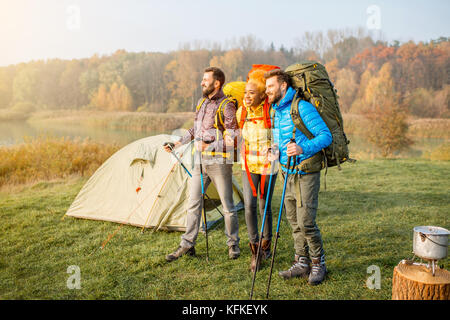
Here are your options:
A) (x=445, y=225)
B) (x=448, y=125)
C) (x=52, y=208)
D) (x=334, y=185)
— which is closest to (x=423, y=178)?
(x=334, y=185)

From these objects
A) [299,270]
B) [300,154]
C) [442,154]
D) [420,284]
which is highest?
[300,154]

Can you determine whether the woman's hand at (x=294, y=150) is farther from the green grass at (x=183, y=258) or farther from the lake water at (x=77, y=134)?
the lake water at (x=77, y=134)

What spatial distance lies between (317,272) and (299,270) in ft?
0.57

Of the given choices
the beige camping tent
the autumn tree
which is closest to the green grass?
the beige camping tent

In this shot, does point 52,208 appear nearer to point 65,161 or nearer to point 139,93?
point 65,161

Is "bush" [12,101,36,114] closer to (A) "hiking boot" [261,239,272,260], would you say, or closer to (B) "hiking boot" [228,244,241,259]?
(B) "hiking boot" [228,244,241,259]

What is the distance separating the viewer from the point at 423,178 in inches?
330

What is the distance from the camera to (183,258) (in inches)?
147

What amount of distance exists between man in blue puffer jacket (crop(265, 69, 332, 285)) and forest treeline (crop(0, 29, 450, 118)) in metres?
32.0

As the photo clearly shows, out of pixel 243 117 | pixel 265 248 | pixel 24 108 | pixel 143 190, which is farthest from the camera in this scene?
pixel 24 108

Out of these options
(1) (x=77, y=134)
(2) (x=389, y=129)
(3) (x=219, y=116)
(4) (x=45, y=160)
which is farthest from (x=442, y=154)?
(1) (x=77, y=134)

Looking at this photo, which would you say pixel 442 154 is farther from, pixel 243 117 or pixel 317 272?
pixel 243 117
